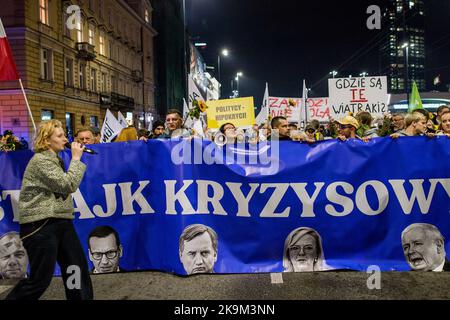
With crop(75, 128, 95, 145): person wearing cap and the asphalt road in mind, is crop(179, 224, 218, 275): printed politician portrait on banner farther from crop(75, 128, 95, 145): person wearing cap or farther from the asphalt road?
crop(75, 128, 95, 145): person wearing cap

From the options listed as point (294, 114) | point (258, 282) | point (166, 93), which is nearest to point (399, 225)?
point (258, 282)

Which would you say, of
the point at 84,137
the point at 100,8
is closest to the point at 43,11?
the point at 100,8

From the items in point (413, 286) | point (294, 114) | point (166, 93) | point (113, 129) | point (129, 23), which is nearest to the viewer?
point (413, 286)

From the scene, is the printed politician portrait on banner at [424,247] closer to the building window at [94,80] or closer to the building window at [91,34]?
the building window at [94,80]

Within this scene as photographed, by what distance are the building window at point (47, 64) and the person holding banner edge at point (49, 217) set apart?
30849 millimetres

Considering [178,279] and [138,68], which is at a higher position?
[138,68]

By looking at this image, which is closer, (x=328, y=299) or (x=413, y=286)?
(x=328, y=299)

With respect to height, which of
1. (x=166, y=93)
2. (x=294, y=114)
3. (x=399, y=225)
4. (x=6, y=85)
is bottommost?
(x=399, y=225)

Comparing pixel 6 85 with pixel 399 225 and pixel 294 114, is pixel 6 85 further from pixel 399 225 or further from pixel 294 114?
pixel 399 225

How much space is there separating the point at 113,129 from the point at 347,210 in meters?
6.49

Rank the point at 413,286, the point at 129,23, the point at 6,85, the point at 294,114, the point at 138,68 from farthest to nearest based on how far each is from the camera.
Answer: the point at 138,68, the point at 129,23, the point at 6,85, the point at 294,114, the point at 413,286

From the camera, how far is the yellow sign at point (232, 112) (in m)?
9.57

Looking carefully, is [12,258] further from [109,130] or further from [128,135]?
[109,130]
